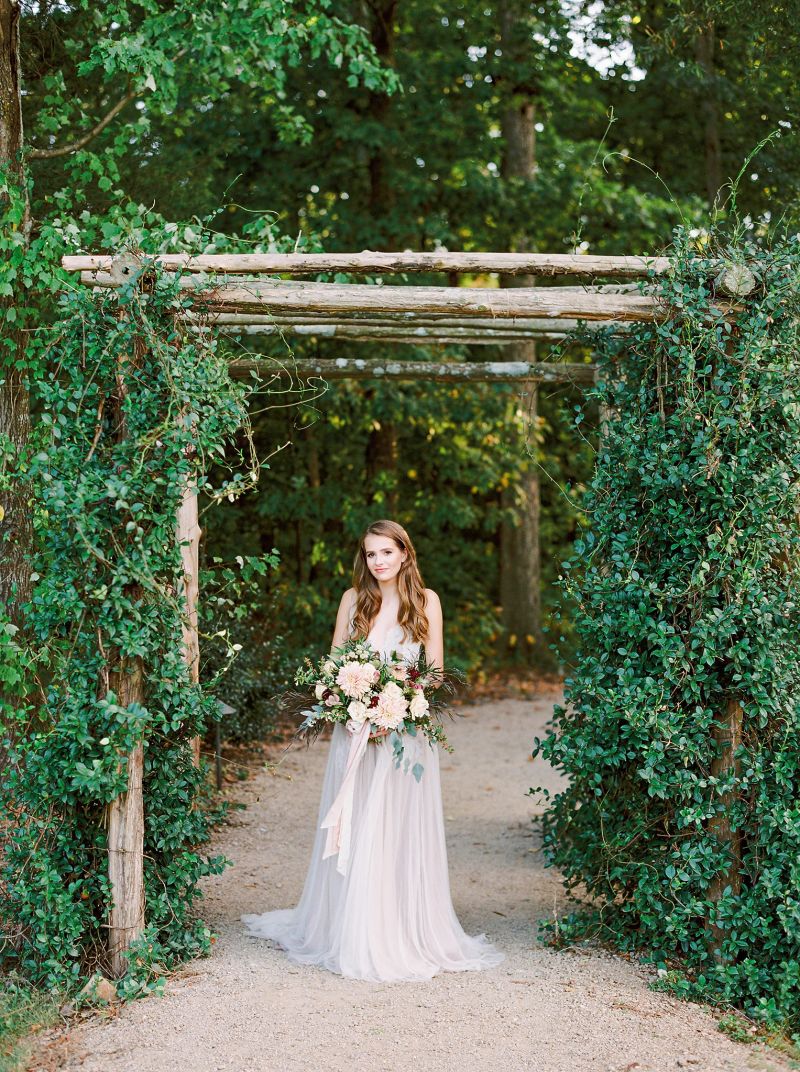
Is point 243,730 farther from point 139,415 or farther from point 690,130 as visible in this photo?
point 690,130

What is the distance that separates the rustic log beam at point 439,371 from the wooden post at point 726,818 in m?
2.86

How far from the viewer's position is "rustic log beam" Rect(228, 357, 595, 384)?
23.9ft

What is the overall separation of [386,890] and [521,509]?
9.93 metres

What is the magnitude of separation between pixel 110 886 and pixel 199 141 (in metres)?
9.48

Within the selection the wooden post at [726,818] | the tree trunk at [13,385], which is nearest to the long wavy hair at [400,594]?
the wooden post at [726,818]

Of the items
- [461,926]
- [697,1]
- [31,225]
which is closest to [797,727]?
[461,926]

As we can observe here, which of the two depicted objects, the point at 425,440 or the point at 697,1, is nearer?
the point at 697,1

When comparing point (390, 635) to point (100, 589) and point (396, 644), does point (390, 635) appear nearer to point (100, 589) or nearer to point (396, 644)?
point (396, 644)

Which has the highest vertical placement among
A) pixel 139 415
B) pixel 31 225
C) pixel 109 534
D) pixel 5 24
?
pixel 5 24

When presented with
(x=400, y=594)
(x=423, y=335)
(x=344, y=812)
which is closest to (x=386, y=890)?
(x=344, y=812)

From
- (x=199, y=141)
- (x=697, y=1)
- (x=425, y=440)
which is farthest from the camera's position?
(x=425, y=440)

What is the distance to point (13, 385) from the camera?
706cm

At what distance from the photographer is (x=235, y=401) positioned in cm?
497

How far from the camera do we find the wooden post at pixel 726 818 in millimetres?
5062
